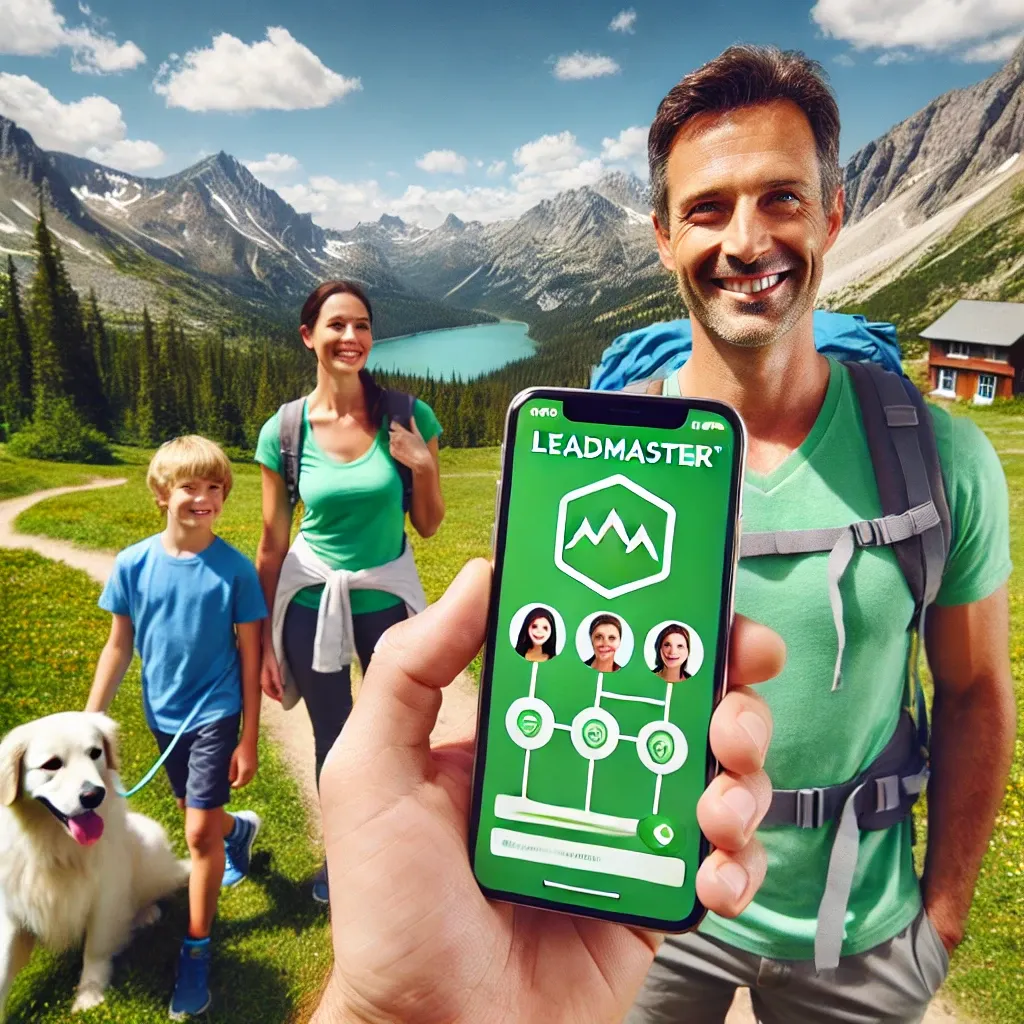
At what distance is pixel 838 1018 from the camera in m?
2.43

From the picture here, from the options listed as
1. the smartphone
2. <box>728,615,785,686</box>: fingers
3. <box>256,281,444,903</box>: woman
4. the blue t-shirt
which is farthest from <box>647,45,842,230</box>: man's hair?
the blue t-shirt

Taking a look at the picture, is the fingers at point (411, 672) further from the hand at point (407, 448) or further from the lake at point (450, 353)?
the lake at point (450, 353)

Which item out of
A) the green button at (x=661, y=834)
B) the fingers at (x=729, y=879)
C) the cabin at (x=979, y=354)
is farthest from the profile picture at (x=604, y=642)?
the cabin at (x=979, y=354)

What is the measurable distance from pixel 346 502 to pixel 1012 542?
16.4m

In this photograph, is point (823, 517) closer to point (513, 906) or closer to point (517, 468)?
point (517, 468)

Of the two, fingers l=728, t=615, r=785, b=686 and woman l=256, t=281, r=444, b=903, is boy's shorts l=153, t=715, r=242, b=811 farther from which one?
fingers l=728, t=615, r=785, b=686

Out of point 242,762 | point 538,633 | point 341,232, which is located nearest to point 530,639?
point 538,633

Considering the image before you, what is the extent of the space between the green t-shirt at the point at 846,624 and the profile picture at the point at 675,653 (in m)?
0.66

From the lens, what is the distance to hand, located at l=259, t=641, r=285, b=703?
15.3 feet

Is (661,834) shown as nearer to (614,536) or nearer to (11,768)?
(614,536)

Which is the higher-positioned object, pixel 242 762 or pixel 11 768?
pixel 11 768

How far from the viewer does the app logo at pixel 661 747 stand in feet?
5.59

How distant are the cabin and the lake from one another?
37421 mm

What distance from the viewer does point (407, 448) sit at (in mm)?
4547
